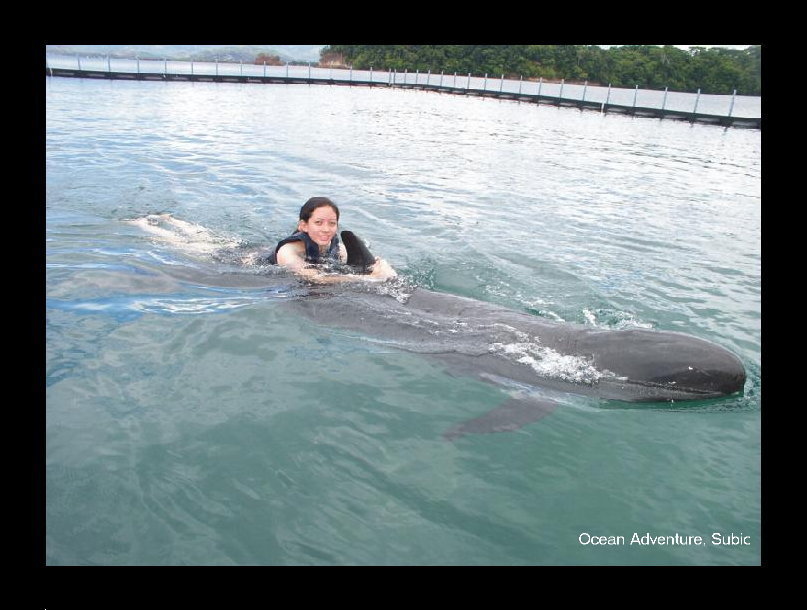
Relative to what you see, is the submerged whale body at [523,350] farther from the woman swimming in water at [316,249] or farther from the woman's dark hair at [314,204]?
the woman's dark hair at [314,204]

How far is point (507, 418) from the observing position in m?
4.94

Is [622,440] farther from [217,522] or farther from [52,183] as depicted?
[52,183]

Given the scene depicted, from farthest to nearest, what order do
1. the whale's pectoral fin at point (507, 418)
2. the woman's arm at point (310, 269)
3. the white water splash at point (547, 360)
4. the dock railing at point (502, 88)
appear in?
the dock railing at point (502, 88)
the woman's arm at point (310, 269)
the white water splash at point (547, 360)
the whale's pectoral fin at point (507, 418)

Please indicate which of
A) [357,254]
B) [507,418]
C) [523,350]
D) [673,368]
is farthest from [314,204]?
[673,368]

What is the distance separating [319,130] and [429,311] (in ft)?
63.2

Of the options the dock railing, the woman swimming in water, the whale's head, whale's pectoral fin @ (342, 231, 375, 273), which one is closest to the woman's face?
the woman swimming in water

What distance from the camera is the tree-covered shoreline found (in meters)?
60.8

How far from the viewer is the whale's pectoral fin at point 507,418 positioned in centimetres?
471

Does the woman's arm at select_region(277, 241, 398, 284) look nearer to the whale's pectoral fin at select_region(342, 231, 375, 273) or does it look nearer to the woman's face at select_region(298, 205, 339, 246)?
the whale's pectoral fin at select_region(342, 231, 375, 273)

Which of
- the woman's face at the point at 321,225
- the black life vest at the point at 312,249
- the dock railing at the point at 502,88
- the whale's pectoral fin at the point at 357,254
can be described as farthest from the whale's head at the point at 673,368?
the dock railing at the point at 502,88

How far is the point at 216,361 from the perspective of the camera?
5.60m

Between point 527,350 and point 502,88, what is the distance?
48.5 m

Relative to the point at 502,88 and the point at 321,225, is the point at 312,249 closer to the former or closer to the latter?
the point at 321,225

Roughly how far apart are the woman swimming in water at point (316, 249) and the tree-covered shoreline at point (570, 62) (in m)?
57.8
